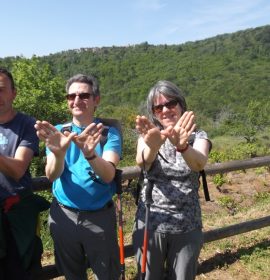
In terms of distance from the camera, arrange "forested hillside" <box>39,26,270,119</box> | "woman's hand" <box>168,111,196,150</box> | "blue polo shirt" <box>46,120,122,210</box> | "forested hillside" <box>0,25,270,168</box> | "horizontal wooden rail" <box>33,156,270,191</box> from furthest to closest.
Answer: "forested hillside" <box>39,26,270,119</box> < "forested hillside" <box>0,25,270,168</box> < "horizontal wooden rail" <box>33,156,270,191</box> < "blue polo shirt" <box>46,120,122,210</box> < "woman's hand" <box>168,111,196,150</box>

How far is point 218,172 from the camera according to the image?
3818mm

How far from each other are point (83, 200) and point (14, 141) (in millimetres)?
525

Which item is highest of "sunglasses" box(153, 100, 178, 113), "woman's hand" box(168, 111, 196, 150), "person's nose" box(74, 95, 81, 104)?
"person's nose" box(74, 95, 81, 104)

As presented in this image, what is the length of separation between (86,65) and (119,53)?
10.9 m

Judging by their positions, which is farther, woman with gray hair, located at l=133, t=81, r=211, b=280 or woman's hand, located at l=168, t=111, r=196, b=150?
woman with gray hair, located at l=133, t=81, r=211, b=280

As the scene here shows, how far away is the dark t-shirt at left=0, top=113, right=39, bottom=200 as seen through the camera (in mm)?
2330

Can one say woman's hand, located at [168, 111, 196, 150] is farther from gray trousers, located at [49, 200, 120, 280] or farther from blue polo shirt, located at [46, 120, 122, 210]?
gray trousers, located at [49, 200, 120, 280]

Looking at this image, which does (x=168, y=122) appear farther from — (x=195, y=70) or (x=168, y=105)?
(x=195, y=70)

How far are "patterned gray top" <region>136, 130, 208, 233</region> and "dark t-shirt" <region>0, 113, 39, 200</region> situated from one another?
2.44 ft

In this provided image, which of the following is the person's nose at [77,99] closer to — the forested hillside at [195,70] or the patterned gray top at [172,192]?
the patterned gray top at [172,192]

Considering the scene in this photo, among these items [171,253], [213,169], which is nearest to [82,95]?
[171,253]

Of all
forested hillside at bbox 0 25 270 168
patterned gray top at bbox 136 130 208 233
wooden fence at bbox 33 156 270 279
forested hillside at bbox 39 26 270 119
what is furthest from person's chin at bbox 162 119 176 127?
forested hillside at bbox 39 26 270 119

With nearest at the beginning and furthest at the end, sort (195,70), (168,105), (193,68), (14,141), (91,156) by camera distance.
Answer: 1. (91,156)
2. (14,141)
3. (168,105)
4. (195,70)
5. (193,68)

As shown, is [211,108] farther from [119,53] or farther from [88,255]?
[88,255]
